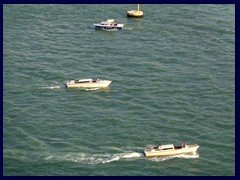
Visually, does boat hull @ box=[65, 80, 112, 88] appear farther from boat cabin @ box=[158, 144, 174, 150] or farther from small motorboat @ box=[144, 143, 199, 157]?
boat cabin @ box=[158, 144, 174, 150]

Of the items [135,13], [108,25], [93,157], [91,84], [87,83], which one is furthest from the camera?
[135,13]

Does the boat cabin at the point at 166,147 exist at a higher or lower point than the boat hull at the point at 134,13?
lower

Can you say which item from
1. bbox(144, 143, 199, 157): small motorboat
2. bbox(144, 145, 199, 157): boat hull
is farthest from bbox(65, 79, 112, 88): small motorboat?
bbox(144, 145, 199, 157): boat hull

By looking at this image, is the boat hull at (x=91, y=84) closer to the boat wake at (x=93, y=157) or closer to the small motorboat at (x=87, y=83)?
the small motorboat at (x=87, y=83)

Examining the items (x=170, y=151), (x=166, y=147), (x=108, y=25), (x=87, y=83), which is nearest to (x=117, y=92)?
(x=87, y=83)

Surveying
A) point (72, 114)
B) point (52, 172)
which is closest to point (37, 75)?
point (72, 114)

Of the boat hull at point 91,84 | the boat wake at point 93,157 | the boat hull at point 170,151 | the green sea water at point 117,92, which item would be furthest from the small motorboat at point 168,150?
the boat hull at point 91,84

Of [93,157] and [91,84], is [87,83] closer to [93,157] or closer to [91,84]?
[91,84]
